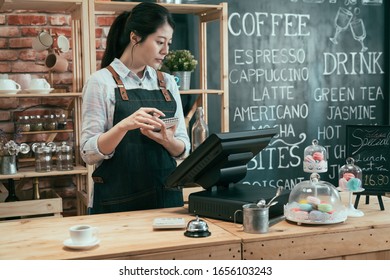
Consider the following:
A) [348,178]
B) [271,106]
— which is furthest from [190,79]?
[348,178]

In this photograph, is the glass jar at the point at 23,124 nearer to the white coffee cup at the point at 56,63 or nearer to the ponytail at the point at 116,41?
the white coffee cup at the point at 56,63

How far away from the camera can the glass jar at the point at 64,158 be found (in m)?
3.51

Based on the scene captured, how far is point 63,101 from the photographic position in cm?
382

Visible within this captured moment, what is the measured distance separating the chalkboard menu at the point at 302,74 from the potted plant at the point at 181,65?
589 mm

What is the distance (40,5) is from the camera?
3480 mm

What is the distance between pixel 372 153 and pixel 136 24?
1.20 metres

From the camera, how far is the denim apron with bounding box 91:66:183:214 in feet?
8.55

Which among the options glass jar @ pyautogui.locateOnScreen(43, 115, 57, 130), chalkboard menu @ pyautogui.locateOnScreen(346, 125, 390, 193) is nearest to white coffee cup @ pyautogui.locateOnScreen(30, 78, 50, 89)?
glass jar @ pyautogui.locateOnScreen(43, 115, 57, 130)

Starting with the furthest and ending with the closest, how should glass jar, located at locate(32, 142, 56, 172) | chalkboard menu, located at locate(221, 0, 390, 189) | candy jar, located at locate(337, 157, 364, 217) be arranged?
chalkboard menu, located at locate(221, 0, 390, 189) < glass jar, located at locate(32, 142, 56, 172) < candy jar, located at locate(337, 157, 364, 217)

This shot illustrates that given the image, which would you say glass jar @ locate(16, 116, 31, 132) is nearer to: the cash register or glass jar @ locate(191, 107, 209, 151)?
glass jar @ locate(191, 107, 209, 151)

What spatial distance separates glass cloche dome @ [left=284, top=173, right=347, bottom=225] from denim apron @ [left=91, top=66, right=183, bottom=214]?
0.76 meters
